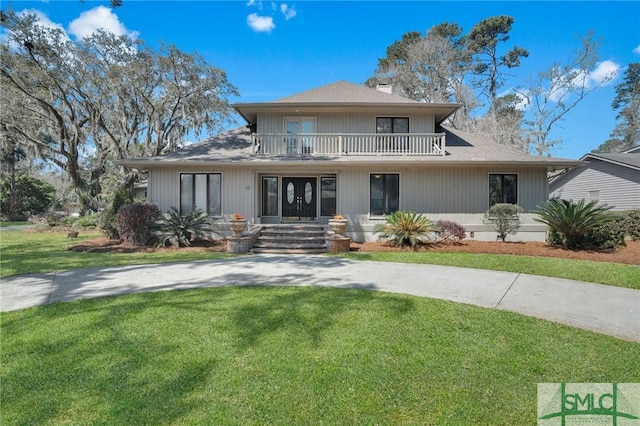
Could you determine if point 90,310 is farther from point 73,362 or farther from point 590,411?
point 590,411

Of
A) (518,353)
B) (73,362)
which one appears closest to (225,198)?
(73,362)

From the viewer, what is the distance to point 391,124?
Result: 14867 mm

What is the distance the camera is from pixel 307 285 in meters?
5.93

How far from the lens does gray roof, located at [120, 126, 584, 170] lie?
12.5m

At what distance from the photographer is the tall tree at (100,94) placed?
1709cm

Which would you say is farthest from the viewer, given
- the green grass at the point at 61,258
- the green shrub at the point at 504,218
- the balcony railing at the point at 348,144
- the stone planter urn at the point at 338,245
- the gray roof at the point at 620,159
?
the gray roof at the point at 620,159

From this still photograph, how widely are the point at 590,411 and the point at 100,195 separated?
24281 mm

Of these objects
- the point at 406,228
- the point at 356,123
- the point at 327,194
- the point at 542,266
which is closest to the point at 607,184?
the point at 356,123

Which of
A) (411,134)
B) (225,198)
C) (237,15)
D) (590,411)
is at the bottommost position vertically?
(590,411)

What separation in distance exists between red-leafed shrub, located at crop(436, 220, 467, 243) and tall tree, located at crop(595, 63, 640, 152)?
4106cm

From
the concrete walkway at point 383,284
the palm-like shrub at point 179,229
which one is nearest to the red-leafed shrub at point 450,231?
the concrete walkway at point 383,284

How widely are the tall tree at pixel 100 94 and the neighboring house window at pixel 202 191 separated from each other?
33.9 ft

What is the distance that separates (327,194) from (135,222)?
293 inches

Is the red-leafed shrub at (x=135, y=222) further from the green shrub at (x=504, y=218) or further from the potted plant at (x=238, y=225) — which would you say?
the green shrub at (x=504, y=218)
